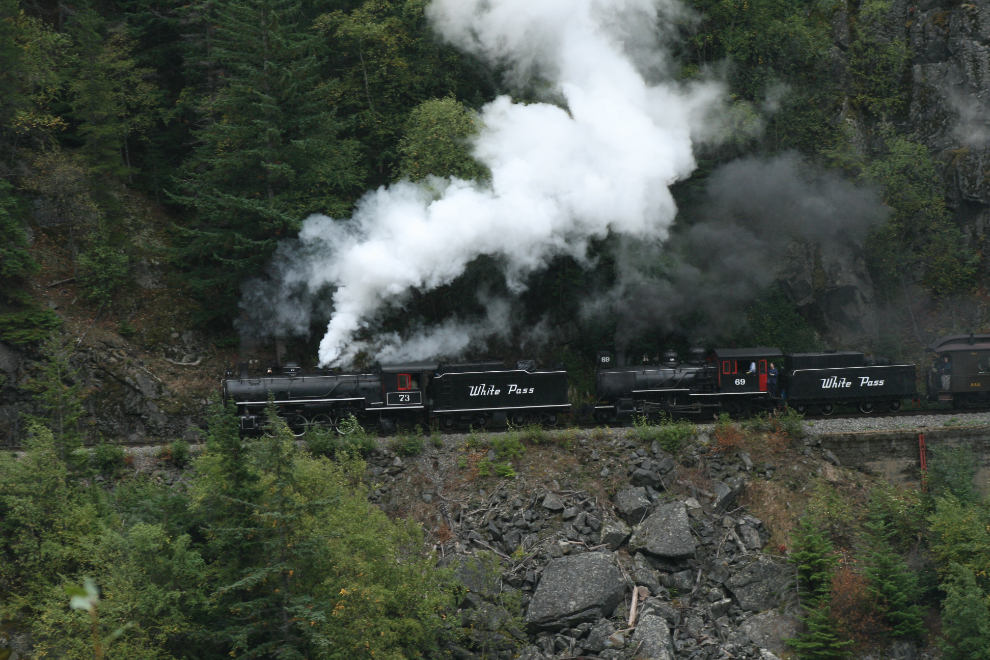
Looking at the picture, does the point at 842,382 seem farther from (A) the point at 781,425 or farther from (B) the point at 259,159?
(B) the point at 259,159

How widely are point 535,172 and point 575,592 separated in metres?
15.3

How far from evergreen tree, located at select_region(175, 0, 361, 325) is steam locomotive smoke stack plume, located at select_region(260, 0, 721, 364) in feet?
4.89

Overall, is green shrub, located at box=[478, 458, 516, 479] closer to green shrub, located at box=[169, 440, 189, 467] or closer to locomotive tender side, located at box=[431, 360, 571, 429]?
locomotive tender side, located at box=[431, 360, 571, 429]

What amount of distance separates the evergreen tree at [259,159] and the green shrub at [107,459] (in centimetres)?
864

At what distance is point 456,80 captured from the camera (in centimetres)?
3525

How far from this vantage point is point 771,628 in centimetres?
1941

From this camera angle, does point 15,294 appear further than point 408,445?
Yes

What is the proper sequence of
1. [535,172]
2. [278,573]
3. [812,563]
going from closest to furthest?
[278,573] < [812,563] < [535,172]

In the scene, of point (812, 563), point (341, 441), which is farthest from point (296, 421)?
point (812, 563)

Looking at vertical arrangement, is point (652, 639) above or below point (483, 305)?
below

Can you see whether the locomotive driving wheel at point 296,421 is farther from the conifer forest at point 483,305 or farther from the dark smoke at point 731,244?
the dark smoke at point 731,244

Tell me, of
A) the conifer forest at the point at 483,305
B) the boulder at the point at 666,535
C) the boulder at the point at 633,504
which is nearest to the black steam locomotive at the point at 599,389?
the conifer forest at the point at 483,305

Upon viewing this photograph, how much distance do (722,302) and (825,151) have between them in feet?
29.1

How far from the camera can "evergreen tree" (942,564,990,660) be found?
1781 centimetres
